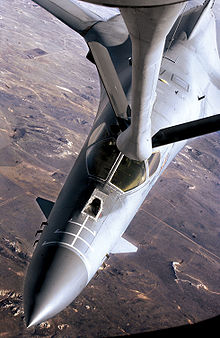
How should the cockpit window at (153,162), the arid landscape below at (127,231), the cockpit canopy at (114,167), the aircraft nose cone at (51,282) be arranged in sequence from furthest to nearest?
the arid landscape below at (127,231)
the cockpit window at (153,162)
the cockpit canopy at (114,167)
the aircraft nose cone at (51,282)

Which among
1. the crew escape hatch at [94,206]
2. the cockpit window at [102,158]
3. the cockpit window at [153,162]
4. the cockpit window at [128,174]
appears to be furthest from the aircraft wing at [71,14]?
the crew escape hatch at [94,206]

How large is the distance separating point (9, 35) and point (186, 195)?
131 feet

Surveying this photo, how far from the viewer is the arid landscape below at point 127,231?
68.3ft

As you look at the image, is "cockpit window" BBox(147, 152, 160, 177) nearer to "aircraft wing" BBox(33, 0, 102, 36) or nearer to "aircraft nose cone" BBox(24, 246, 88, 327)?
"aircraft nose cone" BBox(24, 246, 88, 327)

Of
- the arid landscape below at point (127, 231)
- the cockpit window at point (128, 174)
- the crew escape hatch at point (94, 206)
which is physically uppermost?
the cockpit window at point (128, 174)

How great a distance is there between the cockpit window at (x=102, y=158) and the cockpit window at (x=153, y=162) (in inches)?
49.9

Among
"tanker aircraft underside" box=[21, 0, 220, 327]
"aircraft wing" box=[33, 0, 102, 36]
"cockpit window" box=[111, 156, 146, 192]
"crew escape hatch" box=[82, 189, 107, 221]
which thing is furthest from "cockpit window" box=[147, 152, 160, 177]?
"aircraft wing" box=[33, 0, 102, 36]

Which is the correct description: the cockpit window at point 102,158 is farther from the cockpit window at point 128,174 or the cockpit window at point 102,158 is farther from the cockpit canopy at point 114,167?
the cockpit window at point 128,174

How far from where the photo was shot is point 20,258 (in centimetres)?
2252

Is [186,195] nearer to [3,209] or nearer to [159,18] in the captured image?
[3,209]

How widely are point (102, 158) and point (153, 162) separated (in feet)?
5.83

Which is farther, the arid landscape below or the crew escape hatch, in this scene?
the arid landscape below

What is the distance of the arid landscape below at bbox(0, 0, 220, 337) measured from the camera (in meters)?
20.8

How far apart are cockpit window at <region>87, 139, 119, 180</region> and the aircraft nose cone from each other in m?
2.44
